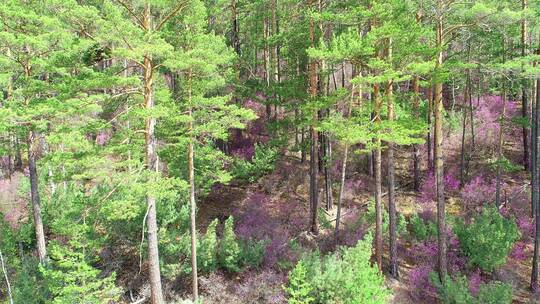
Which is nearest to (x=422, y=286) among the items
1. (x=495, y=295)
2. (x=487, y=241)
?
(x=495, y=295)

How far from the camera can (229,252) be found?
14219 millimetres

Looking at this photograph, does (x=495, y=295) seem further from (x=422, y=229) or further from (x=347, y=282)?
(x=347, y=282)

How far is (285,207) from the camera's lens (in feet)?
64.6

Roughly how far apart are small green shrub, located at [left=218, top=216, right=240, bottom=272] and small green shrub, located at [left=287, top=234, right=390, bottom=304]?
3403mm

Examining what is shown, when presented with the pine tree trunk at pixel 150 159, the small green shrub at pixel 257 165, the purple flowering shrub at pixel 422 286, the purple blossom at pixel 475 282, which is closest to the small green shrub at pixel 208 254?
the pine tree trunk at pixel 150 159

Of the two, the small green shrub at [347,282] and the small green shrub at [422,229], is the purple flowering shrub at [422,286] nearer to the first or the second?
the small green shrub at [422,229]

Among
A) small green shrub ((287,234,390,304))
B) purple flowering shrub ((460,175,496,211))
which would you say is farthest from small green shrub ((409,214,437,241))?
small green shrub ((287,234,390,304))

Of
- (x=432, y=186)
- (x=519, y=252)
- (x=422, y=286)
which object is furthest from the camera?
(x=432, y=186)

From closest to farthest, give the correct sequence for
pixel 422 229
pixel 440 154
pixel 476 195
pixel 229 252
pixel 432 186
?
1. pixel 440 154
2. pixel 229 252
3. pixel 422 229
4. pixel 476 195
5. pixel 432 186

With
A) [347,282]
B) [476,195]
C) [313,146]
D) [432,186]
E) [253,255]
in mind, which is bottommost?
[253,255]

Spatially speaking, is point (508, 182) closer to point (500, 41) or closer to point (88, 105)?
point (500, 41)

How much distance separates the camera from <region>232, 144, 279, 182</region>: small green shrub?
823 inches

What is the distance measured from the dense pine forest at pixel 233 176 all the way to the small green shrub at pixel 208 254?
0.08 meters

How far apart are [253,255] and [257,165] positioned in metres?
7.09
